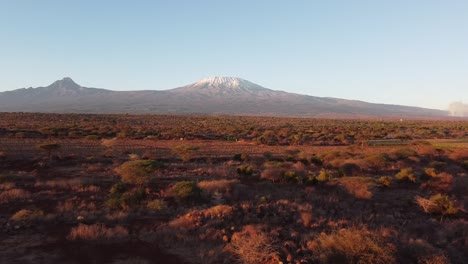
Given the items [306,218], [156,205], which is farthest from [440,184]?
[156,205]

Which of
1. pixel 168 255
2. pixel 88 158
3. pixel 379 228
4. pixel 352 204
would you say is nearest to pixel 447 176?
pixel 352 204

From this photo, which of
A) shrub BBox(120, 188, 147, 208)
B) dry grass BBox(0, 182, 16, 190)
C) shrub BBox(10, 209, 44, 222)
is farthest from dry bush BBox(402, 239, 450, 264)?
dry grass BBox(0, 182, 16, 190)

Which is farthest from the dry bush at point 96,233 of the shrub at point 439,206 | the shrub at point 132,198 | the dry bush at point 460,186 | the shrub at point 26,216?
the dry bush at point 460,186

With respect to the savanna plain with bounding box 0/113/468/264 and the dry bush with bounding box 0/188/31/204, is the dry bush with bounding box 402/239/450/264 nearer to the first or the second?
the savanna plain with bounding box 0/113/468/264

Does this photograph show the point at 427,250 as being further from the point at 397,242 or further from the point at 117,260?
the point at 117,260

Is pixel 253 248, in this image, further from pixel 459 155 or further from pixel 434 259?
pixel 459 155

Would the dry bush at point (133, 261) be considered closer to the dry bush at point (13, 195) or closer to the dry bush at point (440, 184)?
the dry bush at point (13, 195)
